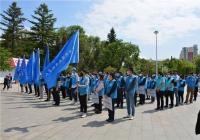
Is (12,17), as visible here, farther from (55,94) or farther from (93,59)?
(55,94)

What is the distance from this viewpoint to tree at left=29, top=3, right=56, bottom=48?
73750mm

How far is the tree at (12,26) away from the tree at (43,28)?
21.5 ft

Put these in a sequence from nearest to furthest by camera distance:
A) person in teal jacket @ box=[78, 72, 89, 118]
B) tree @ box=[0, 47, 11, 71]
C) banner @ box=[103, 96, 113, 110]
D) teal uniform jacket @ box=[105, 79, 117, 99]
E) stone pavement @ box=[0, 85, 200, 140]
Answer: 1. stone pavement @ box=[0, 85, 200, 140]
2. banner @ box=[103, 96, 113, 110]
3. teal uniform jacket @ box=[105, 79, 117, 99]
4. person in teal jacket @ box=[78, 72, 89, 118]
5. tree @ box=[0, 47, 11, 71]

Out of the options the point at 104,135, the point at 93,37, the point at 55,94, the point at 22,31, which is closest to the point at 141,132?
the point at 104,135

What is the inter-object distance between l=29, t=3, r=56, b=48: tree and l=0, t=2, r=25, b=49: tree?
258 inches

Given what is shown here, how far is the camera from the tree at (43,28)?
73.8 m

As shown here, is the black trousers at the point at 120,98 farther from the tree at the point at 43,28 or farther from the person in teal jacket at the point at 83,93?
the tree at the point at 43,28

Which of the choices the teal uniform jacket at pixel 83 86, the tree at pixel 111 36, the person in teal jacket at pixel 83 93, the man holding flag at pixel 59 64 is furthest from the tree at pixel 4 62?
the tree at pixel 111 36

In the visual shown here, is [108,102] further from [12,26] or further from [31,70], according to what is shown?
[12,26]

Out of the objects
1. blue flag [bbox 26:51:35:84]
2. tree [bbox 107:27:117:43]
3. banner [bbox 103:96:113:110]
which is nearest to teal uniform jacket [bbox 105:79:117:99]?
banner [bbox 103:96:113:110]

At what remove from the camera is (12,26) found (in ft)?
260

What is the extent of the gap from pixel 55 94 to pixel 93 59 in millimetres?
66738

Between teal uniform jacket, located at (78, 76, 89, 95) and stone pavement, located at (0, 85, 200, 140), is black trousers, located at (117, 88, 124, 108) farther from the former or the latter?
teal uniform jacket, located at (78, 76, 89, 95)

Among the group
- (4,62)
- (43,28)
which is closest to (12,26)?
(43,28)
